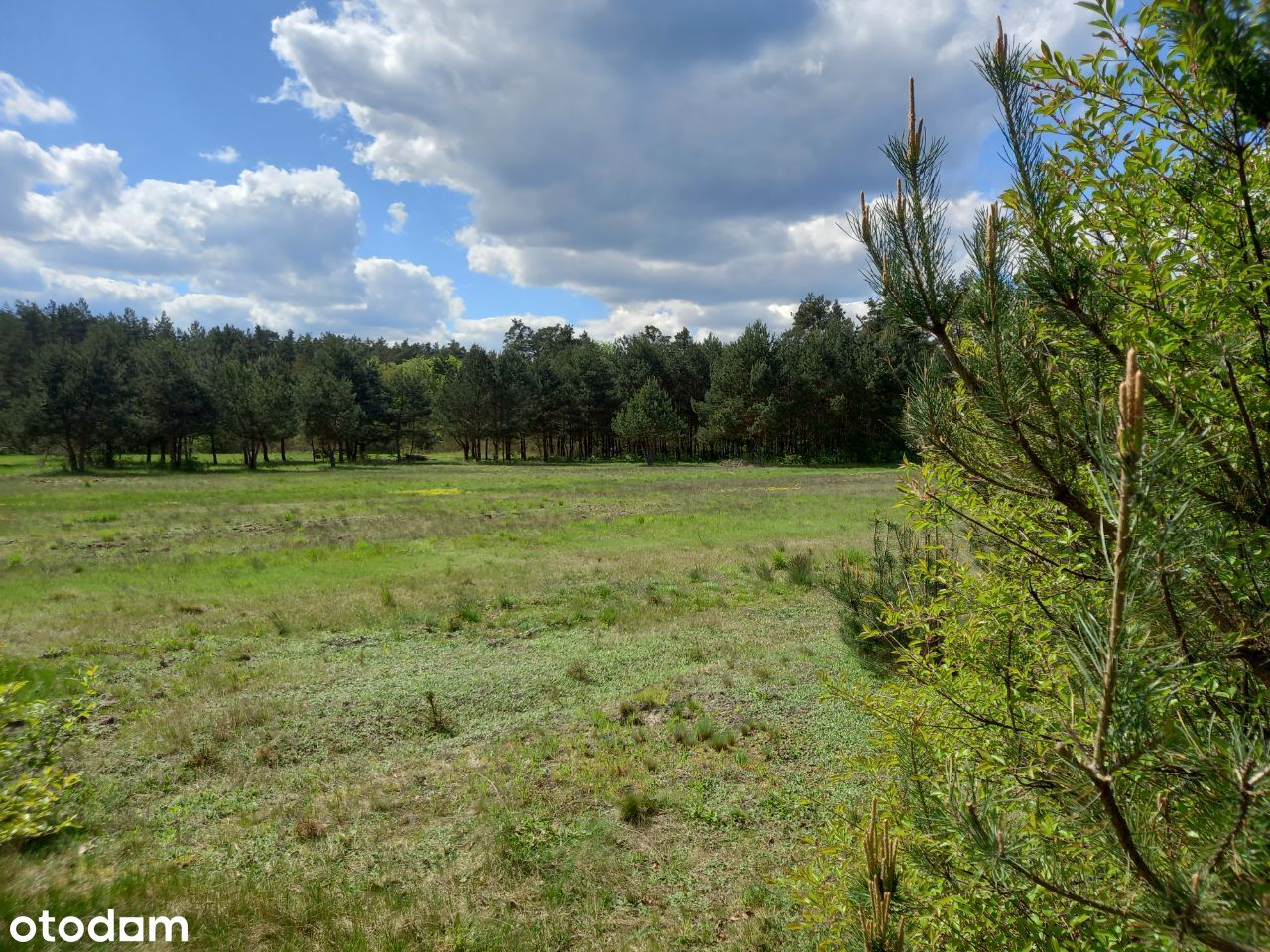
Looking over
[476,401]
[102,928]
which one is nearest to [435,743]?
[102,928]

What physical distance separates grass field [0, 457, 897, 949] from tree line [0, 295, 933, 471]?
1699 inches

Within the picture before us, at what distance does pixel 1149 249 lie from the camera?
2395mm

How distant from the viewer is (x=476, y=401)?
7662 cm

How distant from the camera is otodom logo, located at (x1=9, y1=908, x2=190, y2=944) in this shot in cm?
321

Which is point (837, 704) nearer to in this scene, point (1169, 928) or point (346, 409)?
point (1169, 928)

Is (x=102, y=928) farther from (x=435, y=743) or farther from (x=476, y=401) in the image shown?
(x=476, y=401)

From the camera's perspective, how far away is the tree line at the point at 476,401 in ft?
187

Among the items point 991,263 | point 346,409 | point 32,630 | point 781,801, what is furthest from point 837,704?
point 346,409

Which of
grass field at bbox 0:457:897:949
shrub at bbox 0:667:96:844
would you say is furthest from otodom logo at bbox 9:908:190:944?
shrub at bbox 0:667:96:844

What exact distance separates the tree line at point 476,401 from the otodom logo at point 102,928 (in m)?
51.6

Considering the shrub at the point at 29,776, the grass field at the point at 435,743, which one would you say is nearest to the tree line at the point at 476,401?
the grass field at the point at 435,743

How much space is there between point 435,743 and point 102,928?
402 centimetres

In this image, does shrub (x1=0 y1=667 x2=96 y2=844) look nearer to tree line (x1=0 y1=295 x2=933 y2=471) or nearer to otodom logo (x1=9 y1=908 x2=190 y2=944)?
otodom logo (x1=9 y1=908 x2=190 y2=944)

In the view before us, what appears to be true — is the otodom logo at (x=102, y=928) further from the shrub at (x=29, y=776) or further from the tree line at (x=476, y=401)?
the tree line at (x=476, y=401)
